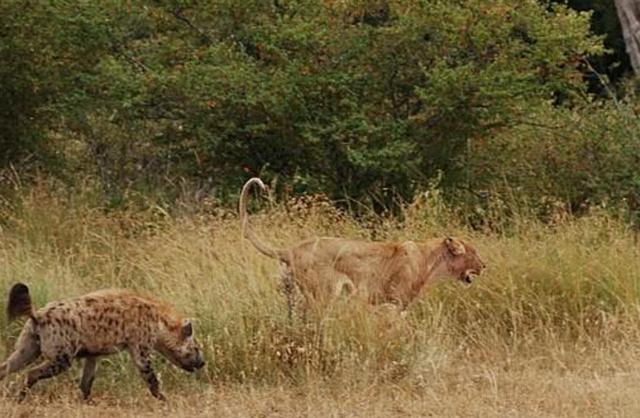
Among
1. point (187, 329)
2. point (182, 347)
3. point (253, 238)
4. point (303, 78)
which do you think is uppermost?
point (303, 78)

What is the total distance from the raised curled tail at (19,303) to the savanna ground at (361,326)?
498 mm

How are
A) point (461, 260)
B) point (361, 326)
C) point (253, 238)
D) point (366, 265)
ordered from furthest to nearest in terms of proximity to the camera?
point (461, 260), point (253, 238), point (366, 265), point (361, 326)

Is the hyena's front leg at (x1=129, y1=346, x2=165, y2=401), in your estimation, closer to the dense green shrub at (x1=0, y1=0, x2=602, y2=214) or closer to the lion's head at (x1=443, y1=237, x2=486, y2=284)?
the lion's head at (x1=443, y1=237, x2=486, y2=284)

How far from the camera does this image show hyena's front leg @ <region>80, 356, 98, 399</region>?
882 centimetres

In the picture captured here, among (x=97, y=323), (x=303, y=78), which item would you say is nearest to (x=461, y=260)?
(x=97, y=323)

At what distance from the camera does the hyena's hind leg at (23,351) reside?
343 inches

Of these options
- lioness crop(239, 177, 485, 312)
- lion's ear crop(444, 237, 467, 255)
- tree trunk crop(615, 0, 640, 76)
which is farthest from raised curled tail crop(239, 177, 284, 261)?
tree trunk crop(615, 0, 640, 76)

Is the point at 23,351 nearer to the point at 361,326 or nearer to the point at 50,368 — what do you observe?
the point at 50,368

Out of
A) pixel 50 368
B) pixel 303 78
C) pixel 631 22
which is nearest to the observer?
pixel 50 368

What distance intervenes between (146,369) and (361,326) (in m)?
1.55

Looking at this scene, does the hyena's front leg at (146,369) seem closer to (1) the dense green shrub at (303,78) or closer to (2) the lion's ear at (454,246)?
(2) the lion's ear at (454,246)

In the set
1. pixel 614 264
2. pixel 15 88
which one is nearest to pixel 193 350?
pixel 614 264

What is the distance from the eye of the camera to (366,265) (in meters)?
10.1

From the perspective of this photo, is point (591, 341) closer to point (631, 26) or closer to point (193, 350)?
point (193, 350)
